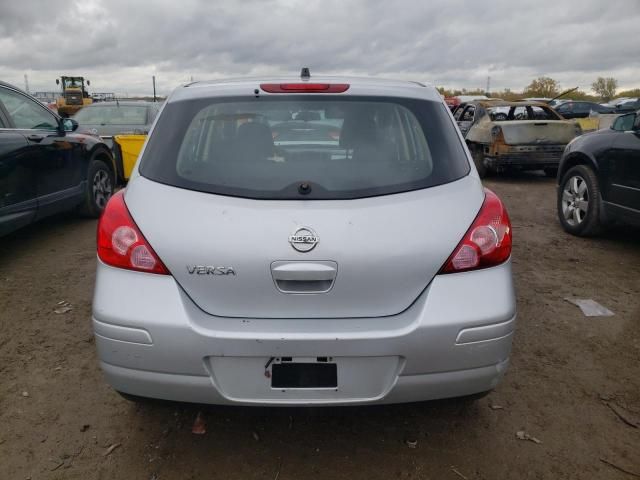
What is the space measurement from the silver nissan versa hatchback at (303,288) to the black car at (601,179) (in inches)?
146

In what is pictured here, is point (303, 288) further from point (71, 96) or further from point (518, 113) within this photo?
point (71, 96)

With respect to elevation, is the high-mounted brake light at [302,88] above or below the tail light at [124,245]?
above

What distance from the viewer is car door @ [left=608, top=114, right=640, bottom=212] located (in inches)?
204

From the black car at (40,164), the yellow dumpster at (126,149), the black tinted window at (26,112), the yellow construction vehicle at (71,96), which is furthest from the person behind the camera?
the yellow construction vehicle at (71,96)

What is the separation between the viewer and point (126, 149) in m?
8.69

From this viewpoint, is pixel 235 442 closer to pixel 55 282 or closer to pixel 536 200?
pixel 55 282

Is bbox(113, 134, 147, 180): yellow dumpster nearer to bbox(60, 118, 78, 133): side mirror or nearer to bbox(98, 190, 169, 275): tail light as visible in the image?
bbox(60, 118, 78, 133): side mirror

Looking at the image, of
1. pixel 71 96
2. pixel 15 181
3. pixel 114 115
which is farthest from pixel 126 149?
pixel 71 96

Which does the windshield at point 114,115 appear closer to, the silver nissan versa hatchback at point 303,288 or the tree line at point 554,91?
the silver nissan versa hatchback at point 303,288

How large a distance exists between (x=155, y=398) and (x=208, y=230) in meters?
0.71

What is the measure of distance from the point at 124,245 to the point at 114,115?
28.1 ft

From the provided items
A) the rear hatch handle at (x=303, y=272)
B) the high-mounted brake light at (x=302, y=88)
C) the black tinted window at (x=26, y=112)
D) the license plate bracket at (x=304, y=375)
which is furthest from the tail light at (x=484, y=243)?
the black tinted window at (x=26, y=112)

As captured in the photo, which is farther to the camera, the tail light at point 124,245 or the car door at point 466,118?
the car door at point 466,118

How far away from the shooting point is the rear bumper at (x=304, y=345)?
2.04 meters
